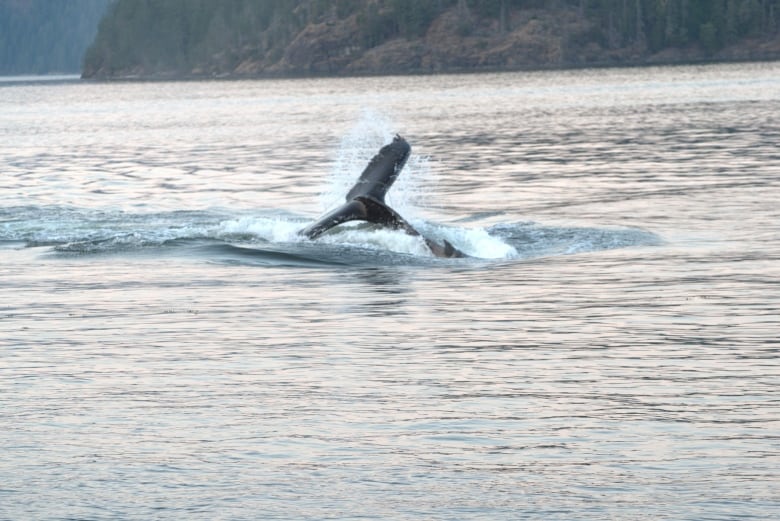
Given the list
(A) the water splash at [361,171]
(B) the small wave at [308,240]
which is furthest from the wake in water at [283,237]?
(A) the water splash at [361,171]

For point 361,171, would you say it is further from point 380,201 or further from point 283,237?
point 380,201

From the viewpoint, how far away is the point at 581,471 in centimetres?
1132

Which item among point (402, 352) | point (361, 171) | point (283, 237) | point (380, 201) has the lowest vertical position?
point (361, 171)

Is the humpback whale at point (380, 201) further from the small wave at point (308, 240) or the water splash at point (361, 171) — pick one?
the water splash at point (361, 171)

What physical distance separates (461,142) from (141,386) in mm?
43478

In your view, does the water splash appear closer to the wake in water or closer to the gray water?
the gray water

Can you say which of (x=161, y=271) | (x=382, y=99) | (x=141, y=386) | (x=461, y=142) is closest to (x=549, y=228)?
(x=161, y=271)

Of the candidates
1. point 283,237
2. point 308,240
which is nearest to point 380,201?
point 308,240

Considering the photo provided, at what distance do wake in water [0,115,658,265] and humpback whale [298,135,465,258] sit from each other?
0.08 meters

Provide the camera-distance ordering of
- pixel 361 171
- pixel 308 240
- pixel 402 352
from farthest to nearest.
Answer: pixel 361 171
pixel 308 240
pixel 402 352

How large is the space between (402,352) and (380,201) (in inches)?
337

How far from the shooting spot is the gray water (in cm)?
1112

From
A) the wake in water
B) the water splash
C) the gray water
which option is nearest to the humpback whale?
the wake in water

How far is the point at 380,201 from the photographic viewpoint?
24.2 metres
